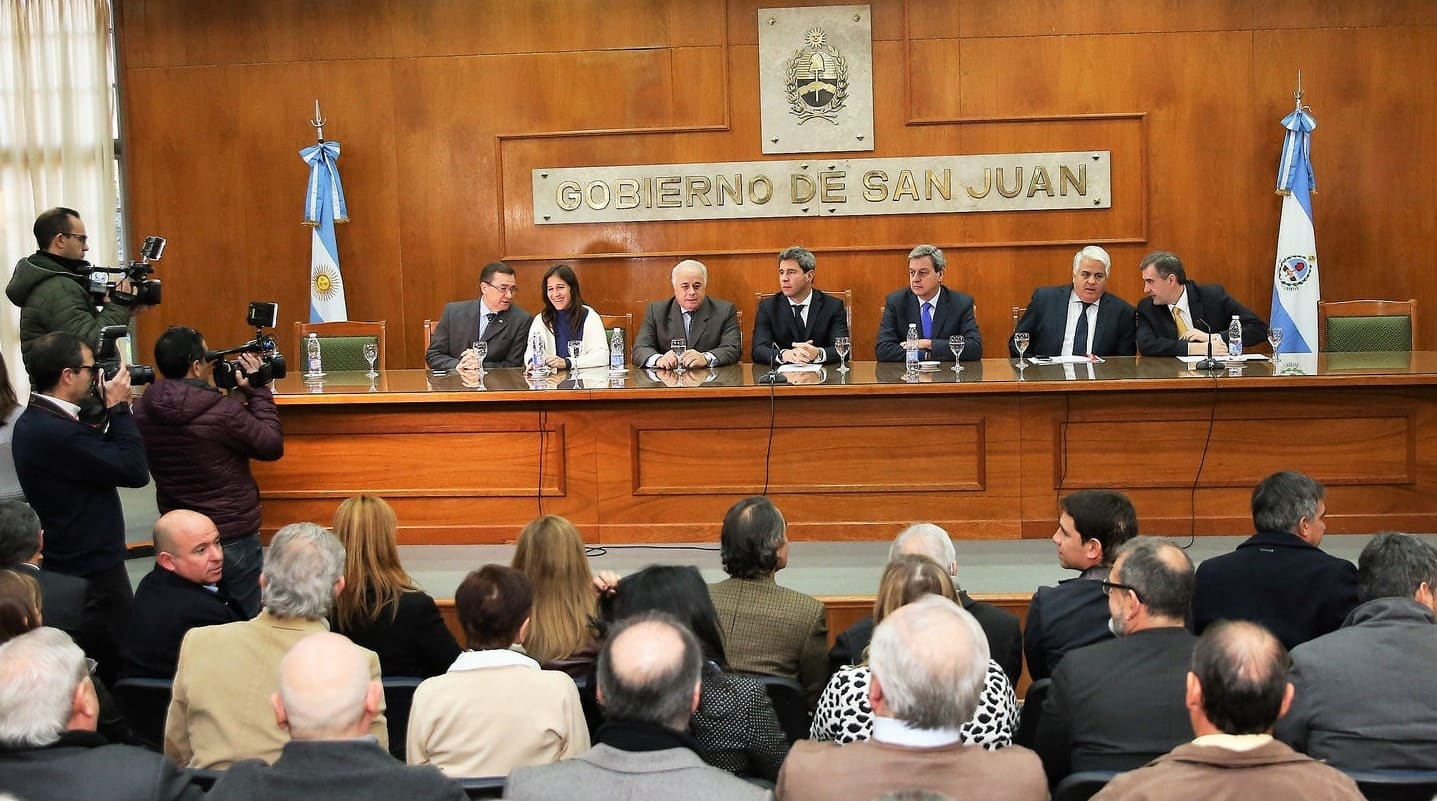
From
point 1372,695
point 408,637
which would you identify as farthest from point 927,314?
point 1372,695

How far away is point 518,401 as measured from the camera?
5.23 meters

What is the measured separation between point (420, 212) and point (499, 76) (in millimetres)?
921

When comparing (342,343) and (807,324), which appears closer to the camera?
(807,324)

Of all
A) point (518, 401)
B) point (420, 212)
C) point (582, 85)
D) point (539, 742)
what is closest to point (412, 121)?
point (420, 212)

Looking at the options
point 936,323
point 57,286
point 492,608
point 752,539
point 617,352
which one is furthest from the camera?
point 936,323

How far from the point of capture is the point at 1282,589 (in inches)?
124

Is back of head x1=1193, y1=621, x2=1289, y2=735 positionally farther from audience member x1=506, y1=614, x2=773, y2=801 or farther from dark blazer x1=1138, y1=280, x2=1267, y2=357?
dark blazer x1=1138, y1=280, x2=1267, y2=357

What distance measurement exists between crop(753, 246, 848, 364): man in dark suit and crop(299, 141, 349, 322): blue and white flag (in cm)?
279

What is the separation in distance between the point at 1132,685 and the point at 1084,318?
163 inches

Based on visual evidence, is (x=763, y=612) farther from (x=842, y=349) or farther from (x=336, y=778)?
(x=842, y=349)

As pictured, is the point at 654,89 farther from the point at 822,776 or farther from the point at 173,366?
the point at 822,776

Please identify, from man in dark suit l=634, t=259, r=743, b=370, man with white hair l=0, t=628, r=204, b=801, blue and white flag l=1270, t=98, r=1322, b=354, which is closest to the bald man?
man with white hair l=0, t=628, r=204, b=801

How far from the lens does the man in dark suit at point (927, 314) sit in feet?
20.7

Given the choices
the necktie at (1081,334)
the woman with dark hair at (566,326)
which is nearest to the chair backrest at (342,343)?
the woman with dark hair at (566,326)
